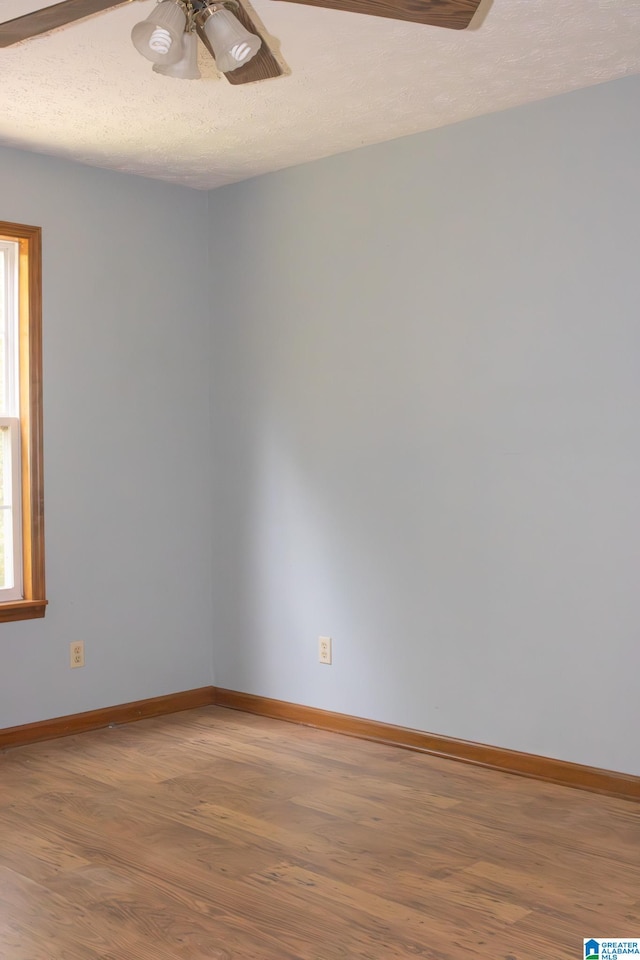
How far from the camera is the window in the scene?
4.23 meters

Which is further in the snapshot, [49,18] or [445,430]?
[445,430]

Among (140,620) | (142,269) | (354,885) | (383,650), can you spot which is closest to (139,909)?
(354,885)

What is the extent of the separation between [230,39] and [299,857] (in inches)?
88.7

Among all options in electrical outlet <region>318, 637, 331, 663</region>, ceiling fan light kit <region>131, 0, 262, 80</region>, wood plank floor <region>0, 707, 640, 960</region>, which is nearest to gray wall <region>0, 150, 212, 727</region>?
wood plank floor <region>0, 707, 640, 960</region>

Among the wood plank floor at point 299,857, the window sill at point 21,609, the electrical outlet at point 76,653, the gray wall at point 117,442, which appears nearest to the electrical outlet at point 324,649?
the wood plank floor at point 299,857

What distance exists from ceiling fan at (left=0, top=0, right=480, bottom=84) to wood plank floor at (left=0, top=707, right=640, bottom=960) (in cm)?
213

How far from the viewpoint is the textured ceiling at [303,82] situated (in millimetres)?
2914

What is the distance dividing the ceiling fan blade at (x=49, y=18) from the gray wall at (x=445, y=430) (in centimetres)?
199

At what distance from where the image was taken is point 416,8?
82.1 inches

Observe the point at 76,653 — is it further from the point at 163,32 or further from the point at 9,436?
the point at 163,32

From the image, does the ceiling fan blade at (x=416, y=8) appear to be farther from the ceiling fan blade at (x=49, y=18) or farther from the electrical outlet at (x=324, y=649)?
the electrical outlet at (x=324, y=649)

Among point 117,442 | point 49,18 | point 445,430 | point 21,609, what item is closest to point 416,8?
point 49,18

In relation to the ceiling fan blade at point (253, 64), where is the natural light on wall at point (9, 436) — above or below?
below

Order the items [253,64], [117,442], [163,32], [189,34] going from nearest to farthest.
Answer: [163,32] → [189,34] → [253,64] → [117,442]
